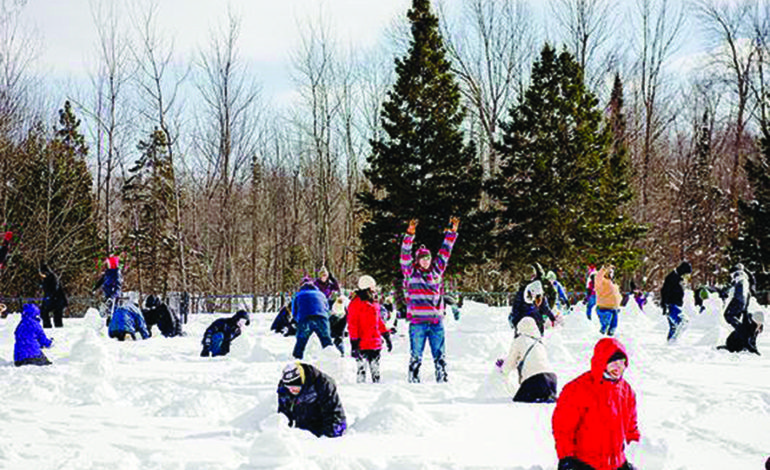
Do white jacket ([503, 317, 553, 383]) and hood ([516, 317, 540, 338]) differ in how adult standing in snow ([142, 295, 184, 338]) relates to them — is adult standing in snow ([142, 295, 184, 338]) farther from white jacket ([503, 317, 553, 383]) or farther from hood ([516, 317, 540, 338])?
hood ([516, 317, 540, 338])

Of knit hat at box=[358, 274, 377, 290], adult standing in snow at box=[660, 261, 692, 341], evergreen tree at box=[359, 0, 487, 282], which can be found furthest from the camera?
evergreen tree at box=[359, 0, 487, 282]

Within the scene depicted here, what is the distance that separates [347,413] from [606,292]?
9.70 m

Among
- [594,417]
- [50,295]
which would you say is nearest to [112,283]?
[50,295]

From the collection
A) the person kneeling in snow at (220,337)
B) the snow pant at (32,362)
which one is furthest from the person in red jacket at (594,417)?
the person kneeling in snow at (220,337)

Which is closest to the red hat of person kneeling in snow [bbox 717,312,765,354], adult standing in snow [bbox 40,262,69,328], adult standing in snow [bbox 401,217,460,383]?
adult standing in snow [bbox 40,262,69,328]

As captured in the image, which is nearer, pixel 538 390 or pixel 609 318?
pixel 538 390

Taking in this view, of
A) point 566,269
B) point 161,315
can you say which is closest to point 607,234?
point 566,269

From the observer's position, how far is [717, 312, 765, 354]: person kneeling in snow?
47.5ft

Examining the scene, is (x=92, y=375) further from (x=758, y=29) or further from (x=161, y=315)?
(x=758, y=29)

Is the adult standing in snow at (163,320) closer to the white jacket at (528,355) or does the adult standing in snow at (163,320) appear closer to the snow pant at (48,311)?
the snow pant at (48,311)

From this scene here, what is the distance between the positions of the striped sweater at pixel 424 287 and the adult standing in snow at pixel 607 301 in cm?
736

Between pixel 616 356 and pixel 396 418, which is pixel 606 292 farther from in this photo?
pixel 616 356

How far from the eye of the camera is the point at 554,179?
30766 millimetres

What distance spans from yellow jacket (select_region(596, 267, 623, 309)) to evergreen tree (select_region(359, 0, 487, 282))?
12.0 m
